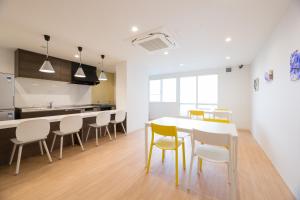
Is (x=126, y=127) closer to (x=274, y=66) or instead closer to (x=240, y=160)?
(x=240, y=160)

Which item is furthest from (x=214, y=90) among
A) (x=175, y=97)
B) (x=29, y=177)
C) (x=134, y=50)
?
(x=29, y=177)

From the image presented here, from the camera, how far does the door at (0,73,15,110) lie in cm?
309

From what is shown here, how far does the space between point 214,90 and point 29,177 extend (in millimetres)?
6028

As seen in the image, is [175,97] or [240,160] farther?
[175,97]

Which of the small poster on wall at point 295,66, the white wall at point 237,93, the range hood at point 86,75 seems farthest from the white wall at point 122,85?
the small poster on wall at point 295,66

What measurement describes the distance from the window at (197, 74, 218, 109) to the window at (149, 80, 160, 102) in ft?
7.15

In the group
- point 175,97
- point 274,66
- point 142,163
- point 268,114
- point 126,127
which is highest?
point 274,66

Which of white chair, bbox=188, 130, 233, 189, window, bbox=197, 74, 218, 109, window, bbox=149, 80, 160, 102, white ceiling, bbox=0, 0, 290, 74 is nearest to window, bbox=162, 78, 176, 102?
window, bbox=149, 80, 160, 102

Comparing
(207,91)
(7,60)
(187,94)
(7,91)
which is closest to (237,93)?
(207,91)

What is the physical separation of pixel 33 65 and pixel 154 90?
5.15 meters

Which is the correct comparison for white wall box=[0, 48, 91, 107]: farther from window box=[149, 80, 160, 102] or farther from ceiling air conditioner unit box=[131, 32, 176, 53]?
window box=[149, 80, 160, 102]

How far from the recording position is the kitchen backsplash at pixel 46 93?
3.62 metres

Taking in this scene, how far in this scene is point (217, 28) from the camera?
229cm

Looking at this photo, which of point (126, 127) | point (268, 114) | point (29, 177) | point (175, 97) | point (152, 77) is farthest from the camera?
point (152, 77)
